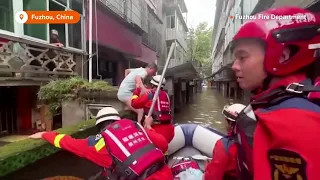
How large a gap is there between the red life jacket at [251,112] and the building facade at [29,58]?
544 cm

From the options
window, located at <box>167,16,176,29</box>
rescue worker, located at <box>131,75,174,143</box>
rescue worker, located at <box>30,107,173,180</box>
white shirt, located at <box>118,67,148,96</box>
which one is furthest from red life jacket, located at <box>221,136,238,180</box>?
window, located at <box>167,16,176,29</box>

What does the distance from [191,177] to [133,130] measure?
894 mm

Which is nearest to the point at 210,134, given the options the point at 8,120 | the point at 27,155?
the point at 27,155

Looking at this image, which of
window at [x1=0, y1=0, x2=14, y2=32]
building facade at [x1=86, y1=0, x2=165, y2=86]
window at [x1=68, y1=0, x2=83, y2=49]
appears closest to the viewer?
window at [x1=0, y1=0, x2=14, y2=32]

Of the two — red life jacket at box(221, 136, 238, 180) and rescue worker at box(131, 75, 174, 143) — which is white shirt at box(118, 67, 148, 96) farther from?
red life jacket at box(221, 136, 238, 180)

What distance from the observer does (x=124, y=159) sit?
5.95ft

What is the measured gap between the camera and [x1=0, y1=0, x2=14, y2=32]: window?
18.3 ft

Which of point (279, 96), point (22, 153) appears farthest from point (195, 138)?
point (279, 96)

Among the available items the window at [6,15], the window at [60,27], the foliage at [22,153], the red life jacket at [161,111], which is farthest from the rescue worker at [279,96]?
the window at [60,27]

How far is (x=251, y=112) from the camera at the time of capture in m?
1.04

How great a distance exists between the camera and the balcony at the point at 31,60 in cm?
523

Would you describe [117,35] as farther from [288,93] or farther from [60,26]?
[288,93]

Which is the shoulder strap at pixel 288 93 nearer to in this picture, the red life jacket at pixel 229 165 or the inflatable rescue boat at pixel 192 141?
the red life jacket at pixel 229 165

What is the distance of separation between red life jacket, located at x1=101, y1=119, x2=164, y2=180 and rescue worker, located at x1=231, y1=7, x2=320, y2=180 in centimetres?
87
